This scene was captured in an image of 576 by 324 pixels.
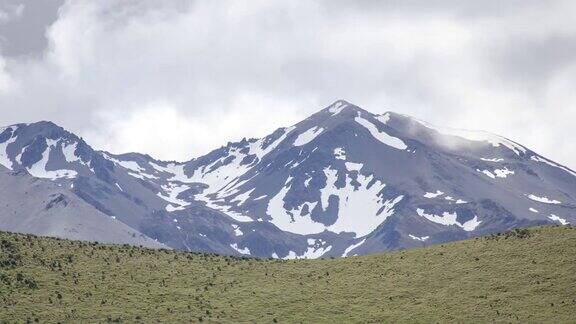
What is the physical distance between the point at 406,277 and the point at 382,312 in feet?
35.0

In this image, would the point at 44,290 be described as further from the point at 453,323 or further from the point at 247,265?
the point at 453,323

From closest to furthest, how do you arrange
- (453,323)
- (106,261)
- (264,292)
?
(453,323), (264,292), (106,261)

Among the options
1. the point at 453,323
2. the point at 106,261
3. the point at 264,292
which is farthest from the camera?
the point at 106,261

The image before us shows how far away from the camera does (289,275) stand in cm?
10212

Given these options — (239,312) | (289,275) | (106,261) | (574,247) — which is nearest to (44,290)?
(106,261)

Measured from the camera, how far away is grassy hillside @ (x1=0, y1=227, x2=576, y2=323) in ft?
279

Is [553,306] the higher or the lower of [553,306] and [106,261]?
the lower

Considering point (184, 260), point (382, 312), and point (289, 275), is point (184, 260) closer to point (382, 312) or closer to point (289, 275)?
point (289, 275)

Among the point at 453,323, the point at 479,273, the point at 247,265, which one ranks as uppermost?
the point at 247,265

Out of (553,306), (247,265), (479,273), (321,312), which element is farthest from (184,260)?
(553,306)

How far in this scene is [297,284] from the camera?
98062 millimetres

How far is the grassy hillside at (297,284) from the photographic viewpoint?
279ft

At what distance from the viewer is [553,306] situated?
274ft

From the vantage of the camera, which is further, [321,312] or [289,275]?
[289,275]
